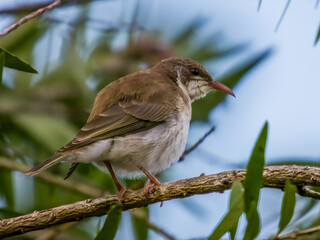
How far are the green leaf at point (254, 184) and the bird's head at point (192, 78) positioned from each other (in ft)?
8.96

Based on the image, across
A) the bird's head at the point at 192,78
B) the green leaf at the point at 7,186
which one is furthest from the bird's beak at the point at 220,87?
the green leaf at the point at 7,186

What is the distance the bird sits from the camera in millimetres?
3969

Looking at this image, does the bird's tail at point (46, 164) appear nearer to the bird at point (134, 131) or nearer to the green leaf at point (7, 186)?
the bird at point (134, 131)

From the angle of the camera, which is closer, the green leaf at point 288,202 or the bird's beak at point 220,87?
the green leaf at point 288,202

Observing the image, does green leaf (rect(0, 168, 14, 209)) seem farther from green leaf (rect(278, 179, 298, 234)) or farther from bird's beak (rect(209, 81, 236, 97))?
green leaf (rect(278, 179, 298, 234))

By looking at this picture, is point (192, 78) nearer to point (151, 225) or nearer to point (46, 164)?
point (151, 225)

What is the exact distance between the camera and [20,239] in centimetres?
455

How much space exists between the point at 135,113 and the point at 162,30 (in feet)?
6.70

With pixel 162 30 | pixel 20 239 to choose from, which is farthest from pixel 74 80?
pixel 20 239

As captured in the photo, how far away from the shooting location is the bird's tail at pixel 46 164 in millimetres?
3551

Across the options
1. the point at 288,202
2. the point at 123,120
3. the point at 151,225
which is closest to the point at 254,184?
the point at 288,202

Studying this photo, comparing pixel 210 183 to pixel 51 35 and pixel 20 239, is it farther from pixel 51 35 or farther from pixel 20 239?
pixel 51 35

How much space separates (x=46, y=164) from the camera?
360cm

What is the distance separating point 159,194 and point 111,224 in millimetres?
529
